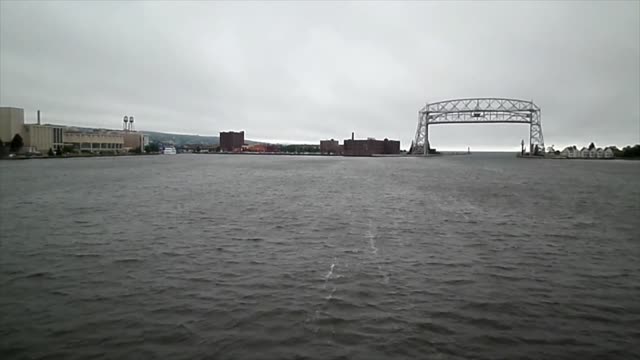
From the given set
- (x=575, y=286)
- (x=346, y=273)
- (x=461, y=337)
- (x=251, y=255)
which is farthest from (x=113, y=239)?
(x=575, y=286)

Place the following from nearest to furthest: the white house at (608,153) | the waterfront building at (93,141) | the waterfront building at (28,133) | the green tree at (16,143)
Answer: the green tree at (16,143) → the waterfront building at (28,133) → the waterfront building at (93,141) → the white house at (608,153)

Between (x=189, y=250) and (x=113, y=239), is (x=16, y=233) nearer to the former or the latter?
(x=113, y=239)

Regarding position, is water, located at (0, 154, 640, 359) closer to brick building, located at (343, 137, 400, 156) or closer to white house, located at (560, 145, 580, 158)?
white house, located at (560, 145, 580, 158)

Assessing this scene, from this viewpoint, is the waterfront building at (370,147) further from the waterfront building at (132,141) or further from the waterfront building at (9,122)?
the waterfront building at (9,122)

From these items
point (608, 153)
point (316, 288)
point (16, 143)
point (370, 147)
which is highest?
point (370, 147)

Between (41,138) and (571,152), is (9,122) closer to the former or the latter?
(41,138)

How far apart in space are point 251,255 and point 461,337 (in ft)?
19.9

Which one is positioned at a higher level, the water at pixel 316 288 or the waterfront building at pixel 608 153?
the waterfront building at pixel 608 153

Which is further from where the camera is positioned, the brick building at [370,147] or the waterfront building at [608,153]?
the brick building at [370,147]

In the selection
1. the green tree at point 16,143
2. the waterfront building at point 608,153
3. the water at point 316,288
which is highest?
the waterfront building at point 608,153

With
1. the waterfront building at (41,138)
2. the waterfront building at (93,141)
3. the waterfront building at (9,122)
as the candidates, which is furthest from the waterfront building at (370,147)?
the waterfront building at (9,122)

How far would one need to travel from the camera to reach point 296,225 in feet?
51.0

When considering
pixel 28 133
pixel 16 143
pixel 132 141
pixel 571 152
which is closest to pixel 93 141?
pixel 132 141

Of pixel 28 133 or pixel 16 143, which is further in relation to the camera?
pixel 28 133
